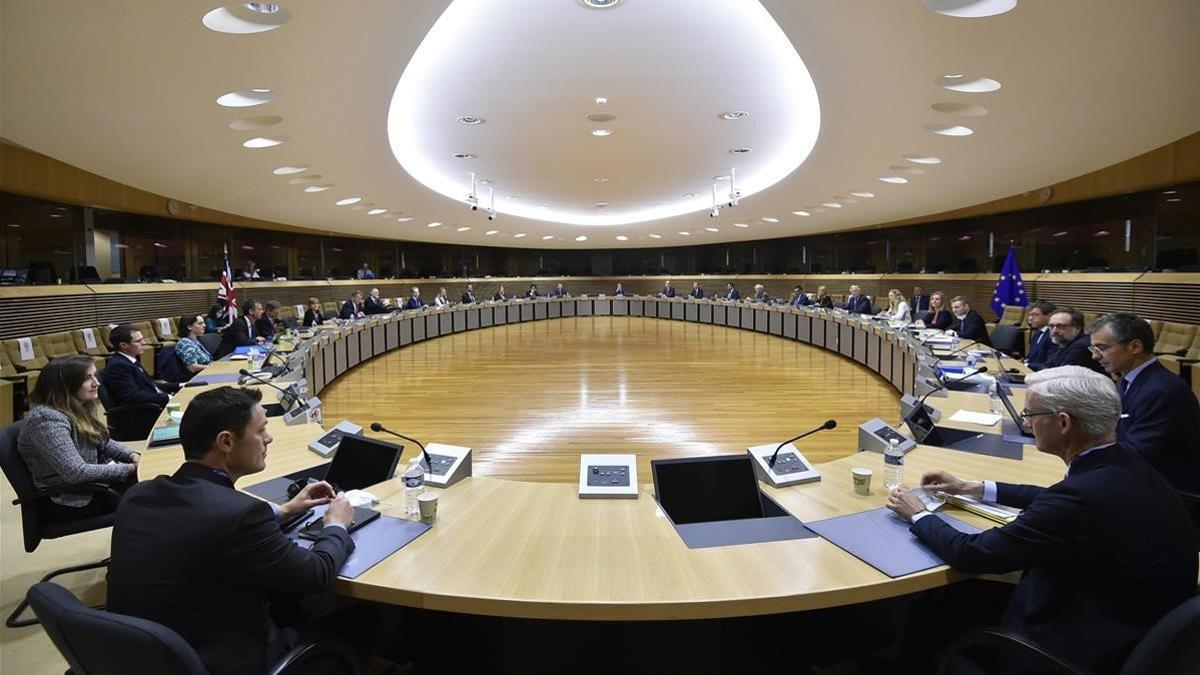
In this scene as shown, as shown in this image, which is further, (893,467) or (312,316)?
(312,316)

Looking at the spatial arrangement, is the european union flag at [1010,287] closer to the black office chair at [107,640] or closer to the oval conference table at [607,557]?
the oval conference table at [607,557]

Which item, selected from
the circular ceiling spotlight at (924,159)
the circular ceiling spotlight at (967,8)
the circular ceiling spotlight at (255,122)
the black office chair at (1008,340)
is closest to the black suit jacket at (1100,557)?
the circular ceiling spotlight at (967,8)

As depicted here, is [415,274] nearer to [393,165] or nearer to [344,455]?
[393,165]

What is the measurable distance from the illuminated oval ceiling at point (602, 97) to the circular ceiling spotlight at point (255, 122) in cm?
101

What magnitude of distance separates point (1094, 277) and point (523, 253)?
17158mm

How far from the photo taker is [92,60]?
2.94 metres

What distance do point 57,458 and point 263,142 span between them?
3.45 m

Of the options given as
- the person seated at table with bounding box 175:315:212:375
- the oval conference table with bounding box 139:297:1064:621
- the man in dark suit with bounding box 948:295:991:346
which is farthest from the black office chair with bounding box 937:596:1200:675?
the man in dark suit with bounding box 948:295:991:346

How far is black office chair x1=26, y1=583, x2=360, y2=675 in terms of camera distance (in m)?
1.15

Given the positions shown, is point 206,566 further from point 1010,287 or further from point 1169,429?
point 1010,287

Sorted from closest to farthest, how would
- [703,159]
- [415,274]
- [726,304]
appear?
1. [703,159]
2. [726,304]
3. [415,274]

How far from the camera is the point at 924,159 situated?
6098 mm

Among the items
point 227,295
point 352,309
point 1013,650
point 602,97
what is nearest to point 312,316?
point 352,309

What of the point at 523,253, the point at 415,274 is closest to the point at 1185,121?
the point at 415,274
